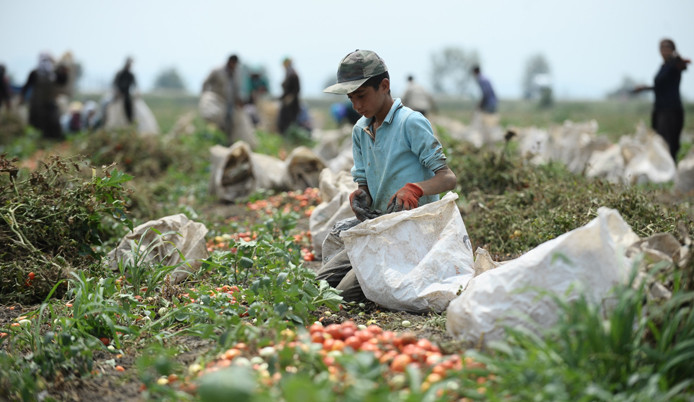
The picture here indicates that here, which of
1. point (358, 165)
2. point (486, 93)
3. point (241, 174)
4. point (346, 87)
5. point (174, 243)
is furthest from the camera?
point (486, 93)

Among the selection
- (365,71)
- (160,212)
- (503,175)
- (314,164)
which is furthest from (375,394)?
(314,164)

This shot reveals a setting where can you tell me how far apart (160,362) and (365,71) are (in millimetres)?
1702

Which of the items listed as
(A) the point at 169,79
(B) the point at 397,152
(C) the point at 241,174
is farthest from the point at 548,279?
(A) the point at 169,79

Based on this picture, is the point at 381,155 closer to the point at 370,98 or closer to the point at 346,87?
the point at 370,98

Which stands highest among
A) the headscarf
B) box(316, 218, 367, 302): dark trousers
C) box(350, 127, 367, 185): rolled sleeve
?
the headscarf

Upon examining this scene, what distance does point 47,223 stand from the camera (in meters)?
3.63

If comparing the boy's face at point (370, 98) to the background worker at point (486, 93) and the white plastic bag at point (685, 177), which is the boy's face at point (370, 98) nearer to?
the white plastic bag at point (685, 177)

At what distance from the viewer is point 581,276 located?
2205mm

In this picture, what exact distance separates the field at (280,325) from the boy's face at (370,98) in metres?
0.88

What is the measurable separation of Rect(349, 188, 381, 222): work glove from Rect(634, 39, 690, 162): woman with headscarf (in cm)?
492

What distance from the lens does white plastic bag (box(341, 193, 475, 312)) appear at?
2.95m

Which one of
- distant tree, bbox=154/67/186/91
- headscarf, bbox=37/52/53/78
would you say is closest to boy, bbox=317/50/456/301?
headscarf, bbox=37/52/53/78

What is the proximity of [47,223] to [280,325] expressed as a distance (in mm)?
1979

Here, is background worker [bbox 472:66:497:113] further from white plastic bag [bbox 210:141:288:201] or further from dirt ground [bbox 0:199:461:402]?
dirt ground [bbox 0:199:461:402]
